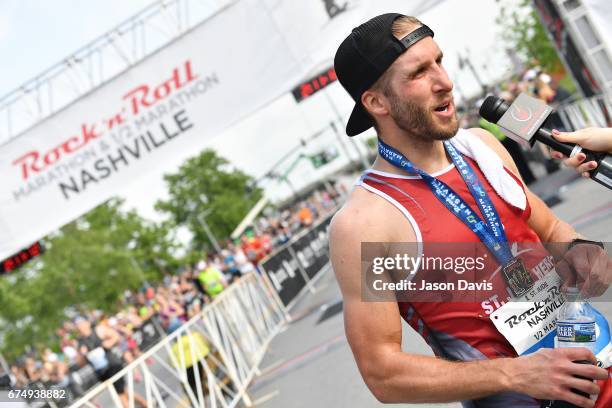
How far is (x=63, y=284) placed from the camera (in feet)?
141

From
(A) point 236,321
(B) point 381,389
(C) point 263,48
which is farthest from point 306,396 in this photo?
(B) point 381,389

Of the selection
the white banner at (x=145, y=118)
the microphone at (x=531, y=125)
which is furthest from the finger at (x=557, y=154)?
the white banner at (x=145, y=118)

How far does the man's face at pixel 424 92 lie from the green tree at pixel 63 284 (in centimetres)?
3901

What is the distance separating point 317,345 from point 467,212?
748 cm

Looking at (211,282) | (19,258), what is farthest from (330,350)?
(19,258)

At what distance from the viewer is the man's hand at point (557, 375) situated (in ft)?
5.57

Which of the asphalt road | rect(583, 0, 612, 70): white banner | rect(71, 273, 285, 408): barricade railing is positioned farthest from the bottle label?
rect(583, 0, 612, 70): white banner

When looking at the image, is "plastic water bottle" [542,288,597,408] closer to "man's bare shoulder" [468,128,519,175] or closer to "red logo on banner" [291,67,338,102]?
"man's bare shoulder" [468,128,519,175]

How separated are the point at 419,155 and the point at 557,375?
0.81m

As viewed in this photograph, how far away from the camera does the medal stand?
202 centimetres

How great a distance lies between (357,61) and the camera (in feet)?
6.73

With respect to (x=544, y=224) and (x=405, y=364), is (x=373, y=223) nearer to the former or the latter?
(x=405, y=364)

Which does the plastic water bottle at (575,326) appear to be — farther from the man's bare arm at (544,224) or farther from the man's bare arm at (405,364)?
the man's bare arm at (544,224)

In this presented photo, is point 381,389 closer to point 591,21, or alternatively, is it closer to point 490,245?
point 490,245
